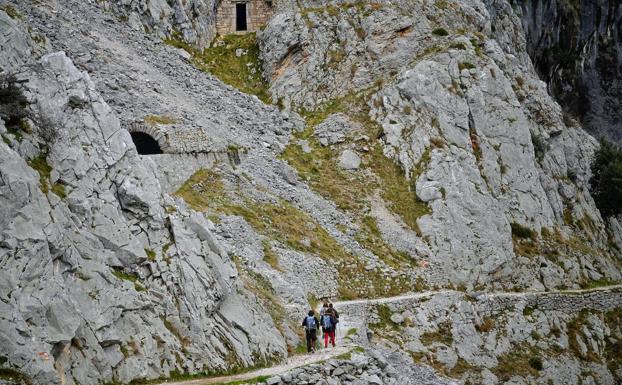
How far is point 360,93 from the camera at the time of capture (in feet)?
177

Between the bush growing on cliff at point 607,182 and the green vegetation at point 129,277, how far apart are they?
47.0 m

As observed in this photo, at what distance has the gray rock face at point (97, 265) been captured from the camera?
62.2ft

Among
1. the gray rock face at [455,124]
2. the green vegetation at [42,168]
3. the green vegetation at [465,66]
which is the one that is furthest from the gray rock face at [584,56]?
the green vegetation at [42,168]

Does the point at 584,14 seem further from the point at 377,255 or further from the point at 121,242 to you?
the point at 121,242

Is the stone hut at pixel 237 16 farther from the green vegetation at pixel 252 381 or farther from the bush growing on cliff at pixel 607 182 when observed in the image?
the green vegetation at pixel 252 381

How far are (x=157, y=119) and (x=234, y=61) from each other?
55.8 ft

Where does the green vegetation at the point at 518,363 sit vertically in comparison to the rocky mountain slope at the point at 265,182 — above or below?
below

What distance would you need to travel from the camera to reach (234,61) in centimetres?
5822

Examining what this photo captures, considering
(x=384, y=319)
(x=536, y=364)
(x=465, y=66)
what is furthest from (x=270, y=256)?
(x=465, y=66)

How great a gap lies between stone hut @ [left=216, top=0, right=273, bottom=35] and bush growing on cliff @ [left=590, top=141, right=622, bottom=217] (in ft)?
101

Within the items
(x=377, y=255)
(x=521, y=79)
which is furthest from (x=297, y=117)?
(x=521, y=79)

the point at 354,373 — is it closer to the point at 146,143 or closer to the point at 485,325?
the point at 485,325

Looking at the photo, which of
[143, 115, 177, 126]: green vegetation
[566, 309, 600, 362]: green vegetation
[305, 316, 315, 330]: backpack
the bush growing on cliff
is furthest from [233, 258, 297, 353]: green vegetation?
the bush growing on cliff

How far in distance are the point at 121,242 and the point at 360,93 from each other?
33.5 m
